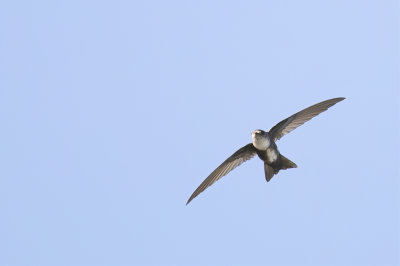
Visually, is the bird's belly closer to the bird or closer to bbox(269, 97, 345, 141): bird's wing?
the bird

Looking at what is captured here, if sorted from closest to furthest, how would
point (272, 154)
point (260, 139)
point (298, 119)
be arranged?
1. point (260, 139)
2. point (272, 154)
3. point (298, 119)

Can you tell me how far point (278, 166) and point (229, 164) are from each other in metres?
1.32

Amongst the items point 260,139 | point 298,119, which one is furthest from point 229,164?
point 298,119

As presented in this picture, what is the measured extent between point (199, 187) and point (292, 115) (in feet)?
7.74

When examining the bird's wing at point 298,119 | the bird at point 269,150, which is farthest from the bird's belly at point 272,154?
the bird's wing at point 298,119

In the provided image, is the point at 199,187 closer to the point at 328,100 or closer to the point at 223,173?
the point at 223,173

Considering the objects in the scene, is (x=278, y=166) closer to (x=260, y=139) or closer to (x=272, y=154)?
(x=272, y=154)

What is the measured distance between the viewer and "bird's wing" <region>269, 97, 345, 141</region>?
15312mm

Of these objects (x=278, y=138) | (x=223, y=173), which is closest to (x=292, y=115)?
(x=278, y=138)

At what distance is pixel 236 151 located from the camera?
52.3 feet

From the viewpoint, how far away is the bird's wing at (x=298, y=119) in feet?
50.2

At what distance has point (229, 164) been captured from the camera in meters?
16.1

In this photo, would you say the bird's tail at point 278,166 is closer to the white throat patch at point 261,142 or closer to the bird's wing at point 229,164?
the white throat patch at point 261,142

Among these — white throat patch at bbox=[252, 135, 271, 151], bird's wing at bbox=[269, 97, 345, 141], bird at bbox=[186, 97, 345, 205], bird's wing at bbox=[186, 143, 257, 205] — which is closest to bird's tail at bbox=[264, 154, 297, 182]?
bird at bbox=[186, 97, 345, 205]
